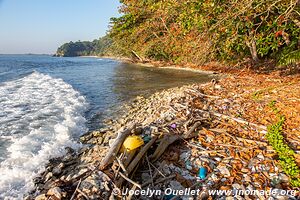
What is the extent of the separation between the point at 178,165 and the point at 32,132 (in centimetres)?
515

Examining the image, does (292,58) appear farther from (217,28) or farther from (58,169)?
(58,169)

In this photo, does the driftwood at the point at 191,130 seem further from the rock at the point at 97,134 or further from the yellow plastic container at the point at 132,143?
the rock at the point at 97,134

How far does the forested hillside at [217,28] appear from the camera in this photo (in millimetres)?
7500

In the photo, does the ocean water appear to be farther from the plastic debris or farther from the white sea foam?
the plastic debris

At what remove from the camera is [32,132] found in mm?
6922

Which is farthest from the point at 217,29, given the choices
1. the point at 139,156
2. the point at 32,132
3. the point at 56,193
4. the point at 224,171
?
the point at 56,193

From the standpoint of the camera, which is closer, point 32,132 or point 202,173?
point 202,173

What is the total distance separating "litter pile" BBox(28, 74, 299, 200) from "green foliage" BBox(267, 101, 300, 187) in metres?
0.10

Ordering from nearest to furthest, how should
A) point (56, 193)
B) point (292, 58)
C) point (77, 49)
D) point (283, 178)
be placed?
point (56, 193) < point (283, 178) < point (292, 58) < point (77, 49)

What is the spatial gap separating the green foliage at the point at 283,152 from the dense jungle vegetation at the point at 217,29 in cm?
310

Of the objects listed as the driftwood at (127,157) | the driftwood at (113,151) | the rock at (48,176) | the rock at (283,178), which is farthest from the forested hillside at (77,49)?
the rock at (283,178)

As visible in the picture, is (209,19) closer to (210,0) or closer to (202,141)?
(210,0)

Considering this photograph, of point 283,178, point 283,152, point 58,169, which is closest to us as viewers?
point 283,178

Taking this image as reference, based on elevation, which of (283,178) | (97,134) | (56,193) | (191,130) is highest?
(191,130)
